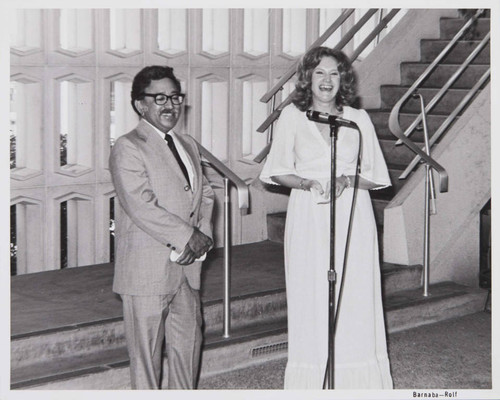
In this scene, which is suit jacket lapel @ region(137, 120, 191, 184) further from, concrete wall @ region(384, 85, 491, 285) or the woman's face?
concrete wall @ region(384, 85, 491, 285)

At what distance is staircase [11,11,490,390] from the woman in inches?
36.4

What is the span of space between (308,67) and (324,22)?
358cm

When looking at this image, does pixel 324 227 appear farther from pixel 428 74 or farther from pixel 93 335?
pixel 428 74

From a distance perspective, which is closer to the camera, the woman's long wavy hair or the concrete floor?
the woman's long wavy hair

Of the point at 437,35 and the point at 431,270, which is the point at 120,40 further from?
the point at 437,35

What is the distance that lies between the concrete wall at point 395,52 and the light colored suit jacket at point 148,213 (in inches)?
166

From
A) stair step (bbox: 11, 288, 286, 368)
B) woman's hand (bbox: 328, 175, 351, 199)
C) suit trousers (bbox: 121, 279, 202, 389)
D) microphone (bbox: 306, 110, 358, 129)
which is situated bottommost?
stair step (bbox: 11, 288, 286, 368)

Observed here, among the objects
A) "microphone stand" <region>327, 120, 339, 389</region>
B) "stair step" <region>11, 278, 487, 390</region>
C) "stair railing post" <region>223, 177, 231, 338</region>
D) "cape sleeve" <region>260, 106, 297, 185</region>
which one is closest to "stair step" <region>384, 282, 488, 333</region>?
"stair step" <region>11, 278, 487, 390</region>

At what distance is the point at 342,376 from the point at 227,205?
1.27 m

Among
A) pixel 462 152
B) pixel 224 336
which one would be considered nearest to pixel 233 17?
pixel 462 152

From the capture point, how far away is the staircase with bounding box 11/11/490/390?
14.9ft

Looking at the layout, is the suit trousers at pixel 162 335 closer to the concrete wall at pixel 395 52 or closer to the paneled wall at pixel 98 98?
the paneled wall at pixel 98 98

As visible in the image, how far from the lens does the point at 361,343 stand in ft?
13.9

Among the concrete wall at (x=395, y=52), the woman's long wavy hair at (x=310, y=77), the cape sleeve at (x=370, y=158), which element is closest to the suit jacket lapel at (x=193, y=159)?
the woman's long wavy hair at (x=310, y=77)
